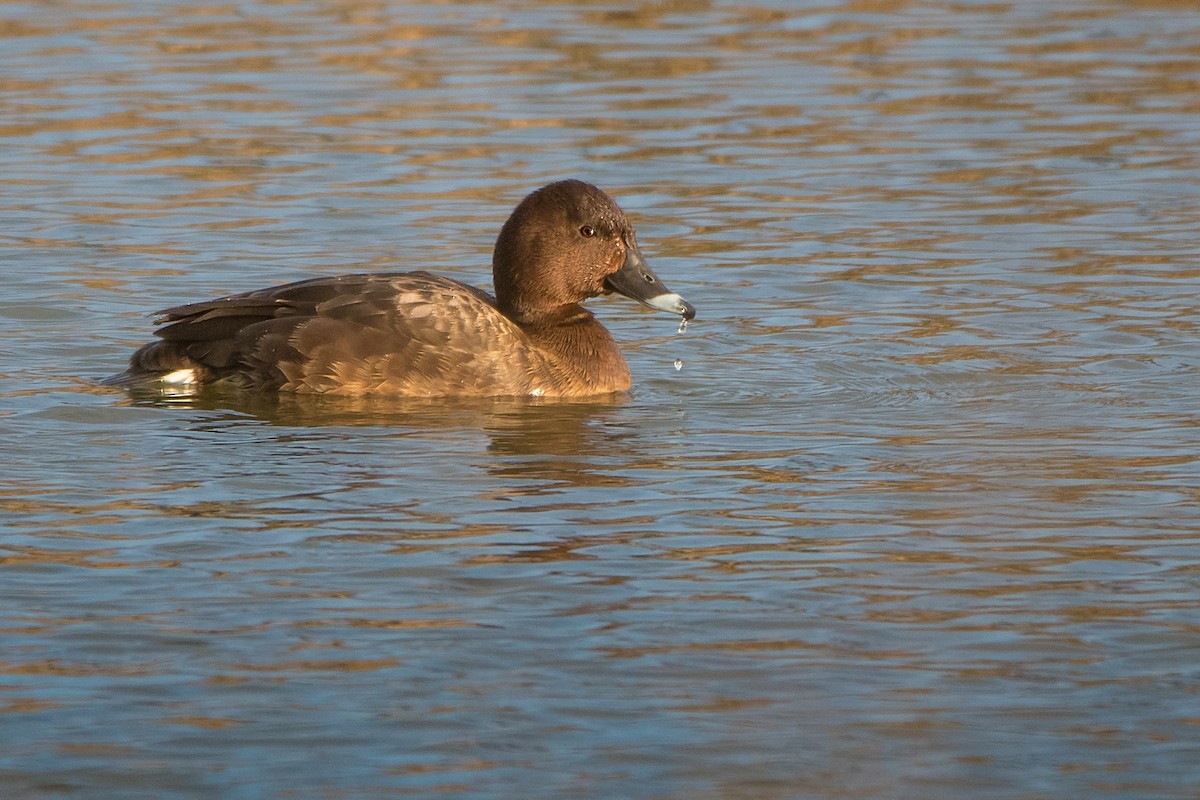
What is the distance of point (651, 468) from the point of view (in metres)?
8.68

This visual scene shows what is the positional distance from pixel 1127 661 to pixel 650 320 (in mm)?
6588

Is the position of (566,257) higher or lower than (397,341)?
higher

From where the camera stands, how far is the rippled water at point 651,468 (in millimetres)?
5664

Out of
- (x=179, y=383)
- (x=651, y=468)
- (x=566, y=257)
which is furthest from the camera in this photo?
(x=566, y=257)

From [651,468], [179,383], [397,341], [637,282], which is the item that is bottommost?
[651,468]

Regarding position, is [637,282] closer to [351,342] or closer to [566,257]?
[566,257]

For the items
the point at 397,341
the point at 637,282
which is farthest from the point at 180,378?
the point at 637,282

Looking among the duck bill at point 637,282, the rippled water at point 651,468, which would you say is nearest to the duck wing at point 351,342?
the rippled water at point 651,468

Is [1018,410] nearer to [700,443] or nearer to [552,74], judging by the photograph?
[700,443]

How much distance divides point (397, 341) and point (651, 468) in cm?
183

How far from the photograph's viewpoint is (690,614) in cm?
662

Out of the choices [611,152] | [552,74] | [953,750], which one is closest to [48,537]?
[953,750]

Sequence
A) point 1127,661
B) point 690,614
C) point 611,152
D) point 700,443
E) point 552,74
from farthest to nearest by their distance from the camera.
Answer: point 552,74
point 611,152
point 700,443
point 690,614
point 1127,661

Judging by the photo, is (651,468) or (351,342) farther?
(351,342)
